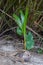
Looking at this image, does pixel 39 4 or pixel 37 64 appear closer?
pixel 37 64

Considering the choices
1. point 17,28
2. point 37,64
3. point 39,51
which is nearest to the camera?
point 37,64

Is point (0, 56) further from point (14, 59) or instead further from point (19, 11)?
point (19, 11)

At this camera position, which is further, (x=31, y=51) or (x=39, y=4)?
(x=39, y=4)

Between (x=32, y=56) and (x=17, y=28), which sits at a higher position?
(x=17, y=28)

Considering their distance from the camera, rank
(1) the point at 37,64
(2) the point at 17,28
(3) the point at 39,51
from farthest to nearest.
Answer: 1. (2) the point at 17,28
2. (3) the point at 39,51
3. (1) the point at 37,64

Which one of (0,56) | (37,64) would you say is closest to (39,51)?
(37,64)

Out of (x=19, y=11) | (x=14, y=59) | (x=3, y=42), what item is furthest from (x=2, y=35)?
(x=14, y=59)

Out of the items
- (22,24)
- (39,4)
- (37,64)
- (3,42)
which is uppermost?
(39,4)

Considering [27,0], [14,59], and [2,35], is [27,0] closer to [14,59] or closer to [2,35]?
[2,35]

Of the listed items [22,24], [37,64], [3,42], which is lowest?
[37,64]
